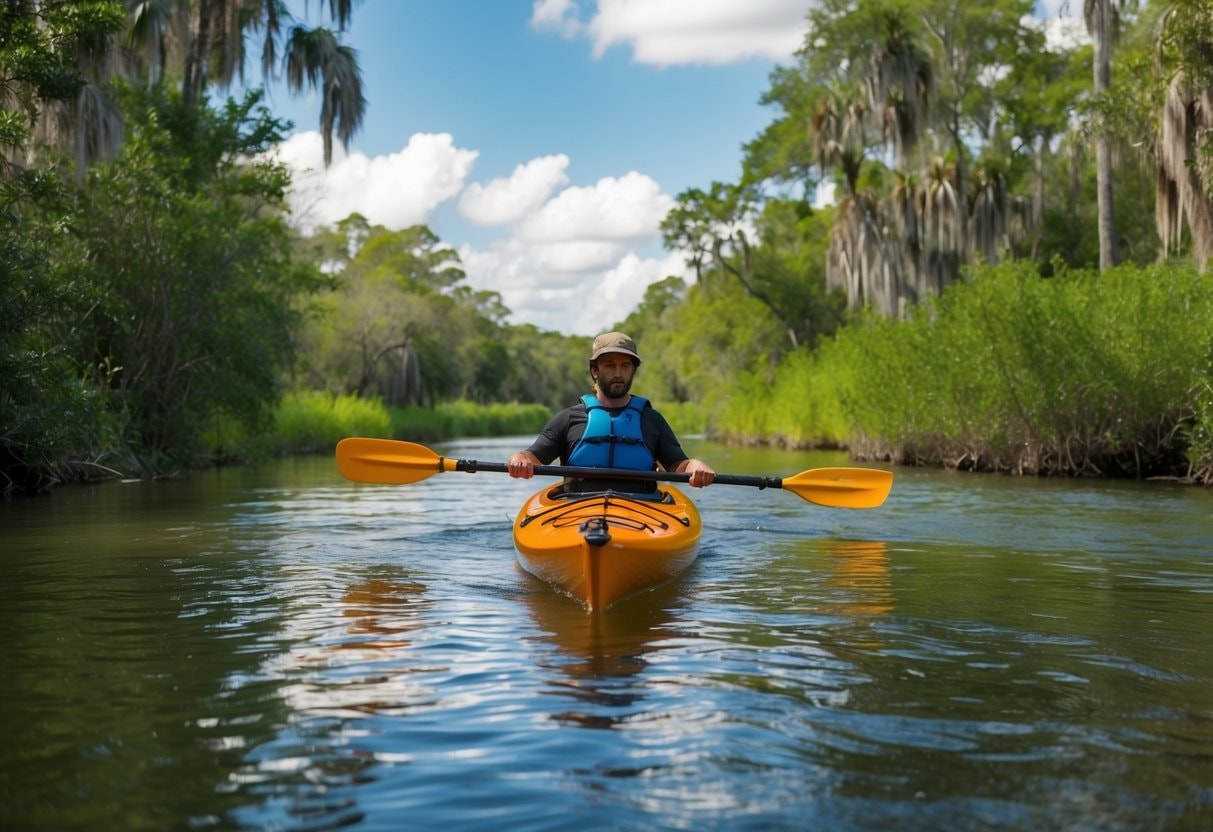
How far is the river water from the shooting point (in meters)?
3.25

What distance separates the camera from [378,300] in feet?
140

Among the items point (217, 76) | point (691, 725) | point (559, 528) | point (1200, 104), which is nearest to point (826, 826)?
point (691, 725)

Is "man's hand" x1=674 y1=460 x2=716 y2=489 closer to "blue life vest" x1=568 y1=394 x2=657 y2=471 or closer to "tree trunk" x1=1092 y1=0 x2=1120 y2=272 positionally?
Answer: "blue life vest" x1=568 y1=394 x2=657 y2=471

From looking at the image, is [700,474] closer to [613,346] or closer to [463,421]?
[613,346]

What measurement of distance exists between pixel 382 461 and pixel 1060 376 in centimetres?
1064

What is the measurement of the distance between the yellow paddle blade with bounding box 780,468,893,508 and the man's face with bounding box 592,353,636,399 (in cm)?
150

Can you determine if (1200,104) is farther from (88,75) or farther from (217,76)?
(217,76)

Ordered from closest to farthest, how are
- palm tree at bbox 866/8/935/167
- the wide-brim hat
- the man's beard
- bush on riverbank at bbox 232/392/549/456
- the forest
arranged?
the wide-brim hat, the man's beard, the forest, palm tree at bbox 866/8/935/167, bush on riverbank at bbox 232/392/549/456

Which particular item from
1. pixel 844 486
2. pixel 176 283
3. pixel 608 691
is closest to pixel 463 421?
pixel 176 283

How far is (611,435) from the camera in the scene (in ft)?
25.9

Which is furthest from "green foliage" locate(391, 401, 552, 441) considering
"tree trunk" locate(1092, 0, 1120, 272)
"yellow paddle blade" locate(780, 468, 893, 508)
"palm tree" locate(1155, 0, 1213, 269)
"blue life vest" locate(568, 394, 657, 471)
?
"blue life vest" locate(568, 394, 657, 471)

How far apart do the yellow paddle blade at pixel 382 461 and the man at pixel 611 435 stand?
40.0 inches

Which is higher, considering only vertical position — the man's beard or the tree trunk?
the tree trunk

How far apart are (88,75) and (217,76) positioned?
20.3 feet
